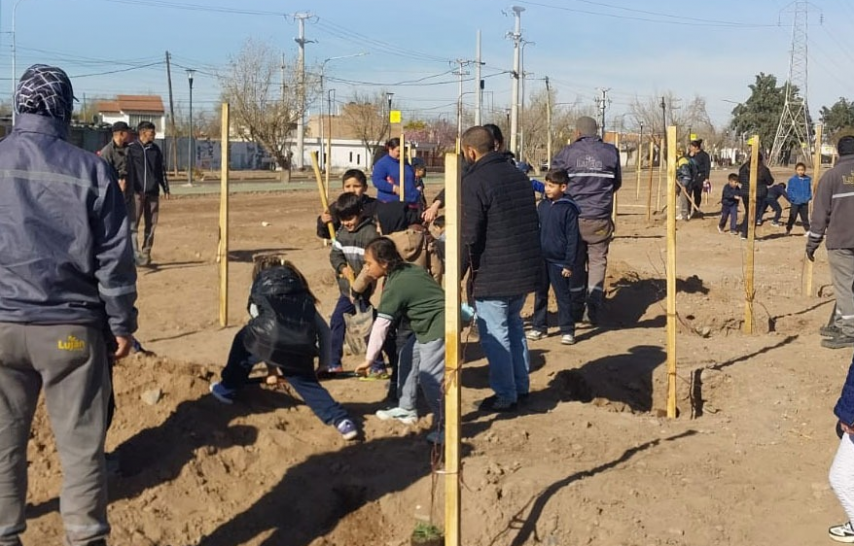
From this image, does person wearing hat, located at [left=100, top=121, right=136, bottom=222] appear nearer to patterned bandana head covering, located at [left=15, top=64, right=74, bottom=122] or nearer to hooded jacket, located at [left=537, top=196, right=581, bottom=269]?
hooded jacket, located at [left=537, top=196, right=581, bottom=269]

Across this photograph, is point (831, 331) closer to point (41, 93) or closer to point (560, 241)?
point (560, 241)

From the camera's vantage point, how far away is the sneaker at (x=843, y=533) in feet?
16.2

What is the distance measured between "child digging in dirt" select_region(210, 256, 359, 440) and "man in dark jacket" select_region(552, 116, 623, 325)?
175 inches

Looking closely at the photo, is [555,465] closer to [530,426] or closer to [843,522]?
[530,426]

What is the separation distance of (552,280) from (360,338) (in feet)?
7.85

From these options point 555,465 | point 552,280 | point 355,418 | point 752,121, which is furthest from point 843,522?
point 752,121

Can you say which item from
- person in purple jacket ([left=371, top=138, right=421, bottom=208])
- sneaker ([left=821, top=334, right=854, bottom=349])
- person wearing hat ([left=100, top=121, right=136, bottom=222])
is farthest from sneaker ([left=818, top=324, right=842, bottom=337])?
person wearing hat ([left=100, top=121, right=136, bottom=222])

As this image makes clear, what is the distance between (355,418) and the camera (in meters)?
6.47

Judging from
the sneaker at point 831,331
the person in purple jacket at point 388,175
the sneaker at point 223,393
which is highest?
the person in purple jacket at point 388,175

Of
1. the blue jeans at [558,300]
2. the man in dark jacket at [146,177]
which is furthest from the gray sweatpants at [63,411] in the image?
the man in dark jacket at [146,177]

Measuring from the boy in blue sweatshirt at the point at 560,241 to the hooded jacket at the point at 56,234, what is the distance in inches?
228

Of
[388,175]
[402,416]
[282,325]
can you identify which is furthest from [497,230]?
[388,175]

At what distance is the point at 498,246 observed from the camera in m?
6.79

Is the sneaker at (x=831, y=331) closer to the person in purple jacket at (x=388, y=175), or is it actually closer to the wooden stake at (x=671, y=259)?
the wooden stake at (x=671, y=259)
